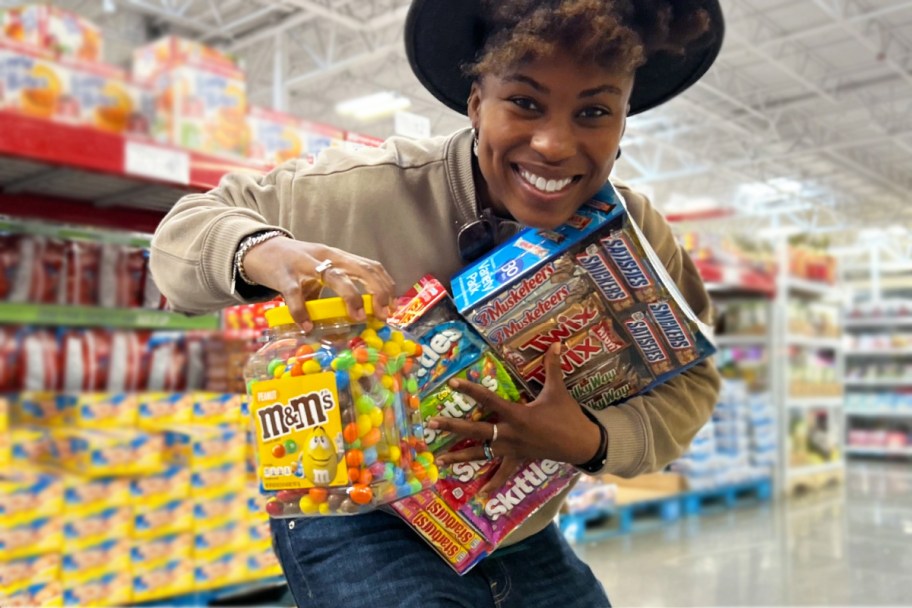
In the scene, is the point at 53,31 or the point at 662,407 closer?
the point at 662,407

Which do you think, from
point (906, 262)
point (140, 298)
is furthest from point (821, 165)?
point (140, 298)

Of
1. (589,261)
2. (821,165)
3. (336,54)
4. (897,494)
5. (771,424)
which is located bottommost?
(897,494)

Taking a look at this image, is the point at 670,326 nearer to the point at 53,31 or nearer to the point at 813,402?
the point at 53,31

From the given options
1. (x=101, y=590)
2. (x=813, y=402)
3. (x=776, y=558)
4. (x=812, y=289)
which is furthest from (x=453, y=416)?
(x=812, y=289)

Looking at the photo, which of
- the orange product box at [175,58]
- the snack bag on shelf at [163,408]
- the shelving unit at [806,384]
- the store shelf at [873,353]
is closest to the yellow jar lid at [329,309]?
the orange product box at [175,58]

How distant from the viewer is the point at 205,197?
106 centimetres

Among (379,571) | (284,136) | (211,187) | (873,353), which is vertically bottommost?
(379,571)

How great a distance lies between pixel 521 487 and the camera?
1.08 m

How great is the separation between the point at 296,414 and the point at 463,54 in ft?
2.08

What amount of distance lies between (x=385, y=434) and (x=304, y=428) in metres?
0.09

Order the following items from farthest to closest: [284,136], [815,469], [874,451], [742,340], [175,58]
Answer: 1. [742,340]
2. [815,469]
3. [874,451]
4. [284,136]
5. [175,58]

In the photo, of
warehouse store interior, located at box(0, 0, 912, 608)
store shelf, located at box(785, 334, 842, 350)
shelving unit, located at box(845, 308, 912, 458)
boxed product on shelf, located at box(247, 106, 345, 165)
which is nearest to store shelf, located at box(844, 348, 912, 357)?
shelving unit, located at box(845, 308, 912, 458)

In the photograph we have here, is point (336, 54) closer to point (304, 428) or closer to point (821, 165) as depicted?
point (304, 428)

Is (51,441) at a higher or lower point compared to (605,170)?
lower
